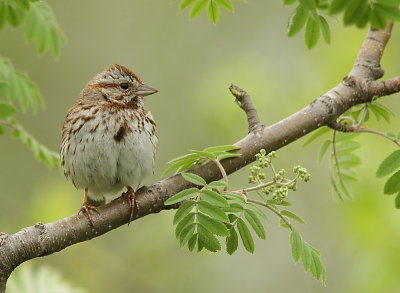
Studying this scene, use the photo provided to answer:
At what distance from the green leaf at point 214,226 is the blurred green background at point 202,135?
159 cm

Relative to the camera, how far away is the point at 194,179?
3.51 m

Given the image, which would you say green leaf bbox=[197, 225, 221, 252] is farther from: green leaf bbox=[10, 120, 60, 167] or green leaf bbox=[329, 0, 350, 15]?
green leaf bbox=[10, 120, 60, 167]

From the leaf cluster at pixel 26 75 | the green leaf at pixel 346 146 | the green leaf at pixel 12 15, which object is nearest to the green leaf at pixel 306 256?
the green leaf at pixel 346 146

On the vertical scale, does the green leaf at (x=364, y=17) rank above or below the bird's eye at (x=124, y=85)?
below

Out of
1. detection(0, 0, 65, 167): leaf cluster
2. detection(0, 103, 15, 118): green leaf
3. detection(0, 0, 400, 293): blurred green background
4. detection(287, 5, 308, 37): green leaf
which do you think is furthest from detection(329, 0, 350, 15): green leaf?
detection(0, 0, 65, 167): leaf cluster

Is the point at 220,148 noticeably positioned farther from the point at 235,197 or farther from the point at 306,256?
the point at 306,256

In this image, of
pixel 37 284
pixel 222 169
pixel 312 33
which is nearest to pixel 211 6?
pixel 312 33

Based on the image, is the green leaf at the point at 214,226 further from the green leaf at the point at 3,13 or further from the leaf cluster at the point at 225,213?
the green leaf at the point at 3,13

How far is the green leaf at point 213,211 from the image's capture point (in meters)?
3.25

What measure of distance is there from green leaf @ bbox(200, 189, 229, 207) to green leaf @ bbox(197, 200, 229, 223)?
0.07 ft

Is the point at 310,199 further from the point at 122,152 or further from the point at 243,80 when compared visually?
the point at 122,152

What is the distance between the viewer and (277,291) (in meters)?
10.2

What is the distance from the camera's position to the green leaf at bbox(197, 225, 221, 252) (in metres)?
3.29

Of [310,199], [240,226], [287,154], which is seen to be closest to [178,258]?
[287,154]
